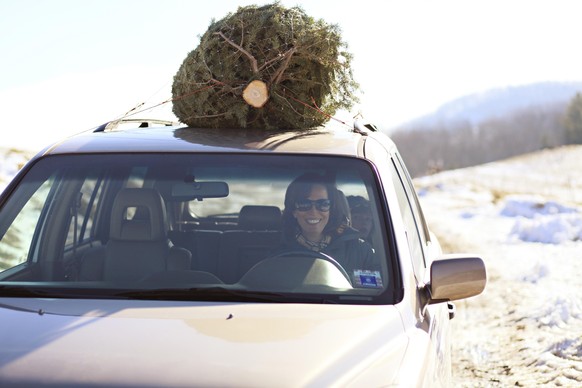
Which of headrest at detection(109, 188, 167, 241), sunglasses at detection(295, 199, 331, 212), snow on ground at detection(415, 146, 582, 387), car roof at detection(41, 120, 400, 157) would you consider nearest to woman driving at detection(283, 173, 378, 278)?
sunglasses at detection(295, 199, 331, 212)

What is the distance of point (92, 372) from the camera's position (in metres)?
2.76

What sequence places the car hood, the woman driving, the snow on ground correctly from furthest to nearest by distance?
the snow on ground < the woman driving < the car hood

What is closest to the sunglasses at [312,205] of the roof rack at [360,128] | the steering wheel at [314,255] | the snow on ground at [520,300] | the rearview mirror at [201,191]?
the steering wheel at [314,255]

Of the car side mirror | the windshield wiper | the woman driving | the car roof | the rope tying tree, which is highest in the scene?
the rope tying tree

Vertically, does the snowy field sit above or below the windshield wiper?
below

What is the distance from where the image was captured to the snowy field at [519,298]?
6.66 m

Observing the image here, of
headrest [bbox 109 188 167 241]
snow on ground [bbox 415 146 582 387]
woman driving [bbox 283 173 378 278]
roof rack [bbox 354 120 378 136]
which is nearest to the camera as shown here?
woman driving [bbox 283 173 378 278]

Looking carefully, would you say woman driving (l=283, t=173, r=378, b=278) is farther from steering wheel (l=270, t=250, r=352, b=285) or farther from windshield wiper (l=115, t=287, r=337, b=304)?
windshield wiper (l=115, t=287, r=337, b=304)

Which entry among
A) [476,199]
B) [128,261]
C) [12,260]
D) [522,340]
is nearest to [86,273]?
[128,261]

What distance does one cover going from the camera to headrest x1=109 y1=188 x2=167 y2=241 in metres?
4.01

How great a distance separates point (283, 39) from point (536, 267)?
7.30 m

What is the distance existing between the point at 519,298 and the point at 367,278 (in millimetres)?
6379

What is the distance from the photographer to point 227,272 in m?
3.71

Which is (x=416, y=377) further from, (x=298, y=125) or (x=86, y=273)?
(x=298, y=125)
